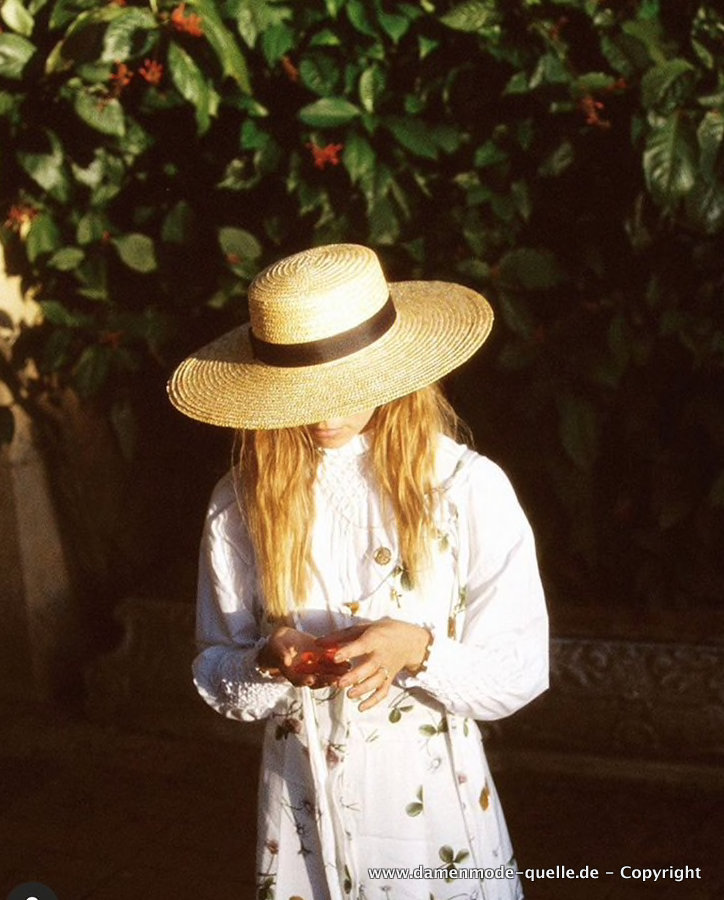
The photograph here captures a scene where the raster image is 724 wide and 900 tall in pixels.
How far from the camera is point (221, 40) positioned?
10.9 ft

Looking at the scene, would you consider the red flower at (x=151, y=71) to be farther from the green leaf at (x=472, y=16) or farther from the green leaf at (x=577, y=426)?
the green leaf at (x=577, y=426)

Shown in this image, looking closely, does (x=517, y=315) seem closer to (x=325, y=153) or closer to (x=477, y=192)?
(x=477, y=192)

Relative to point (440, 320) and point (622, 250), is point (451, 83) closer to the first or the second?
point (622, 250)

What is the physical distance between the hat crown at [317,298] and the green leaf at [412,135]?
147cm

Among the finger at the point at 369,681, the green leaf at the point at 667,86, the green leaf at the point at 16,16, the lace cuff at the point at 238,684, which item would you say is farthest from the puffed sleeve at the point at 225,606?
the green leaf at the point at 16,16

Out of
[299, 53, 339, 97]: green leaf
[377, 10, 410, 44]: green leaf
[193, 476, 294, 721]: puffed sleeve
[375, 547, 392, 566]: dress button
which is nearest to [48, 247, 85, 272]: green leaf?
[299, 53, 339, 97]: green leaf

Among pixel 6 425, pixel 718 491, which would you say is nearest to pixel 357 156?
pixel 718 491

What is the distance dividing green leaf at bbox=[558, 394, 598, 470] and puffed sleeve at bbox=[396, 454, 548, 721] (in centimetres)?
155

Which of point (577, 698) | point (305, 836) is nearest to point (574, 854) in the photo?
point (577, 698)

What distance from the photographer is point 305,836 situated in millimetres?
2084

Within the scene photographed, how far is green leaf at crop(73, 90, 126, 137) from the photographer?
3.65 meters

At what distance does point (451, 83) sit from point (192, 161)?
87 cm

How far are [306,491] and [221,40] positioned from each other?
1.67 metres

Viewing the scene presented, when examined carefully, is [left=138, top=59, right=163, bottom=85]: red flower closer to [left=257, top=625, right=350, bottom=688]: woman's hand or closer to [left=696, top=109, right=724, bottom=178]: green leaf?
[left=696, top=109, right=724, bottom=178]: green leaf
